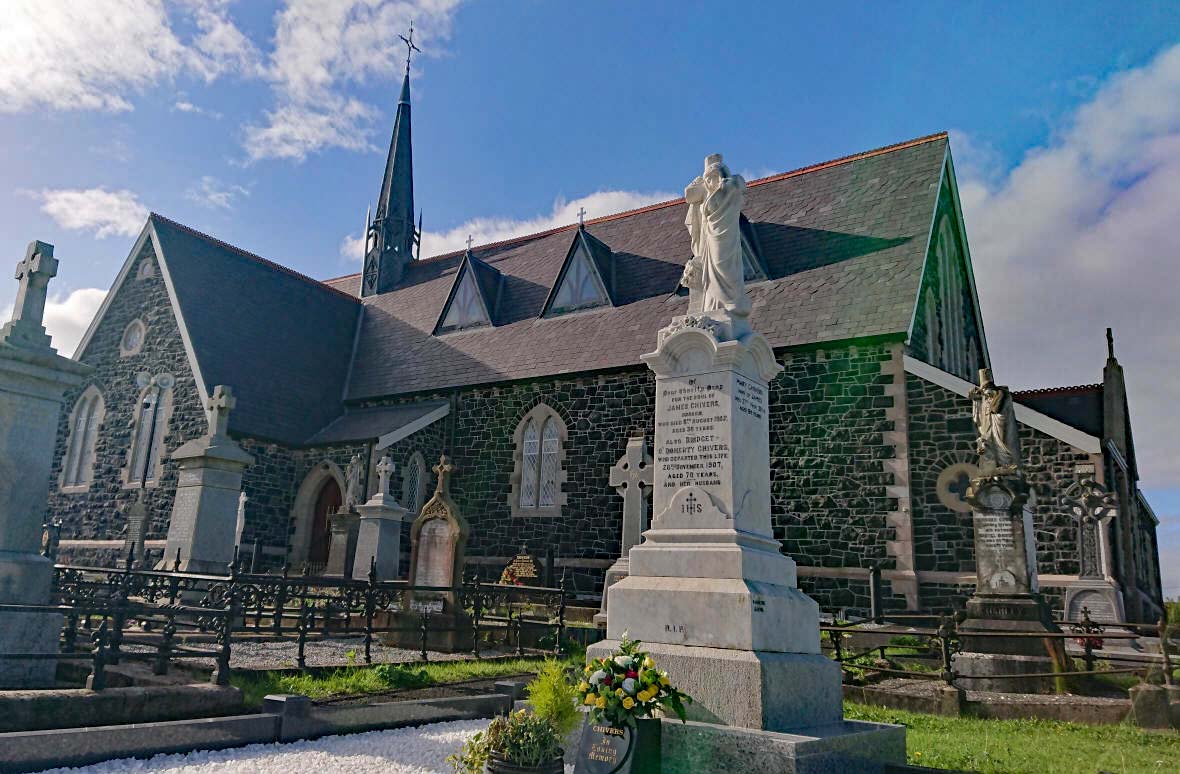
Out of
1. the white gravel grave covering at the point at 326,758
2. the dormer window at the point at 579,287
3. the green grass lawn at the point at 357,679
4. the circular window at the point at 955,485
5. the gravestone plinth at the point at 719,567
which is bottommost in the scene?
the white gravel grave covering at the point at 326,758

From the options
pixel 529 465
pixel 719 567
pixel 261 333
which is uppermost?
pixel 261 333

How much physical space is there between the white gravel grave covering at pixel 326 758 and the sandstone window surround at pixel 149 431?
1875cm

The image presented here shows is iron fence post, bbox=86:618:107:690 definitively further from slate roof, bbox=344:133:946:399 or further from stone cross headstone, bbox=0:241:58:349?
slate roof, bbox=344:133:946:399

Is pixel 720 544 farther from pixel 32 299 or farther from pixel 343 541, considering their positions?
pixel 343 541

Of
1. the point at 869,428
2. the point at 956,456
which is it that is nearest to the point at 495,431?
the point at 869,428

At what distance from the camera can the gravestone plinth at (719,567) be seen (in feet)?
19.1

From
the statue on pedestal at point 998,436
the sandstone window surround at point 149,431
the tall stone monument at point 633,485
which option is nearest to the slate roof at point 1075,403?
the statue on pedestal at point 998,436

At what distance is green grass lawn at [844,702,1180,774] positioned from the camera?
21.1 ft

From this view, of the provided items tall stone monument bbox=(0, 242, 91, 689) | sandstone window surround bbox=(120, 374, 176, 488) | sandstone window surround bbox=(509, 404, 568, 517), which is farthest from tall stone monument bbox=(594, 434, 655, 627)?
sandstone window surround bbox=(120, 374, 176, 488)

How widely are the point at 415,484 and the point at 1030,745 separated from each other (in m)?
17.3

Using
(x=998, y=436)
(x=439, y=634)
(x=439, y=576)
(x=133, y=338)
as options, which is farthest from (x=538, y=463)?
(x=133, y=338)

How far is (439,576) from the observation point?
13.8 m

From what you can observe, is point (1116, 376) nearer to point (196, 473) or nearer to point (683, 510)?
point (683, 510)

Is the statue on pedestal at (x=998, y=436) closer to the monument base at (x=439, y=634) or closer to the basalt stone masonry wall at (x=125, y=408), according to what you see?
the monument base at (x=439, y=634)
